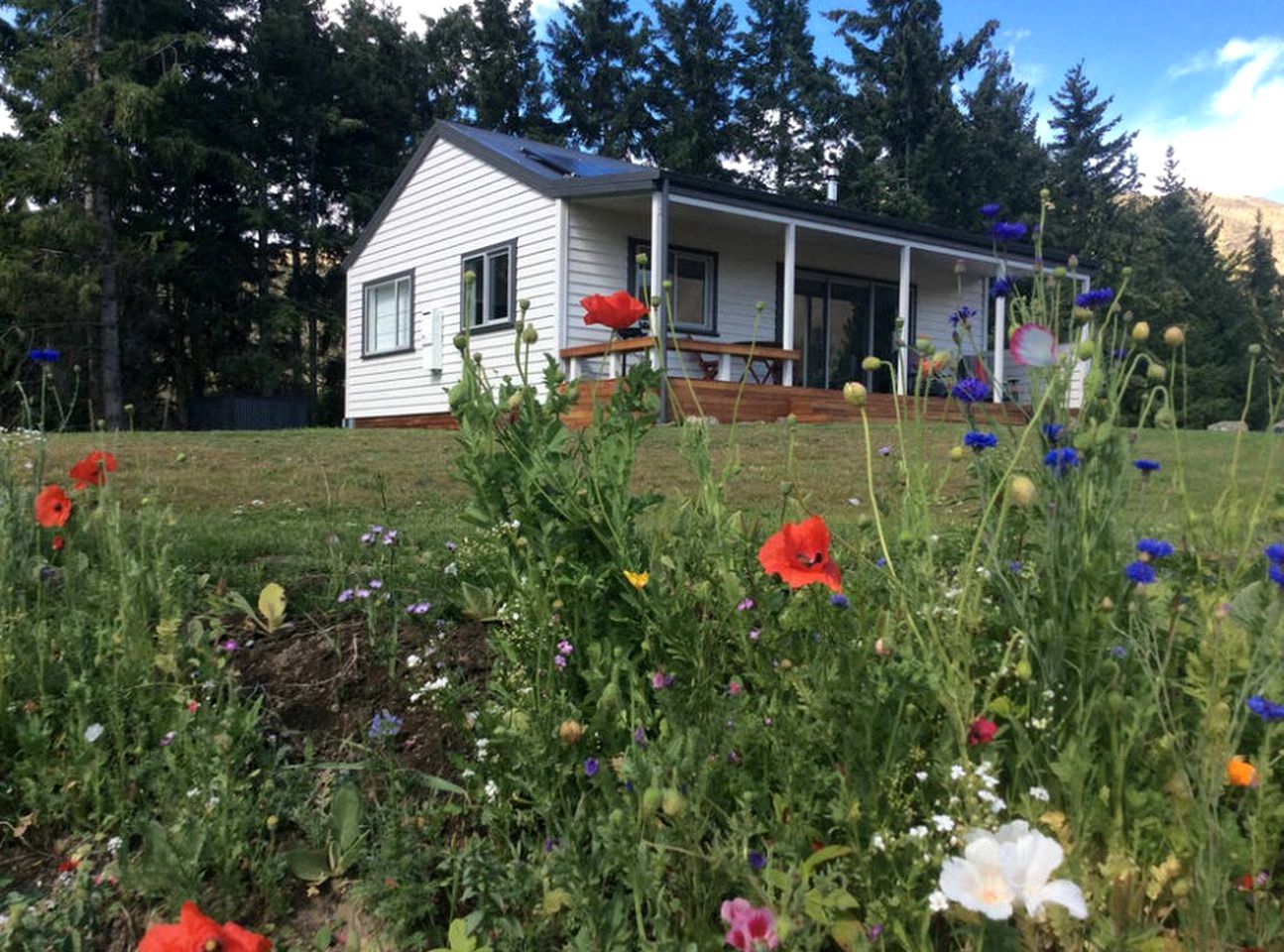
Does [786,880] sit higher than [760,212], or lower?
lower

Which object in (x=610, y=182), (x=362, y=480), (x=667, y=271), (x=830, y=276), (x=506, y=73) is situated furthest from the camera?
(x=506, y=73)

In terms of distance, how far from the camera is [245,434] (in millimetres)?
8719

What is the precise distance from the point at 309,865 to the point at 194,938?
1.50ft

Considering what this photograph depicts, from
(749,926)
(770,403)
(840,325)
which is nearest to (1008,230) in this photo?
(749,926)

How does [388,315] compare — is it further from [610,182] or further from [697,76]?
[697,76]

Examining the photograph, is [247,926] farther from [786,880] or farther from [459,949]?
[786,880]

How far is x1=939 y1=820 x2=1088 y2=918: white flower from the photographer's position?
3.02 feet

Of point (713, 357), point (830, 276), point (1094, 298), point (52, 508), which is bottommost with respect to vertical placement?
point (52, 508)

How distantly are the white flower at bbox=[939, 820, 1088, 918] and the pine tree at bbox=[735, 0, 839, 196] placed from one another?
95.8ft

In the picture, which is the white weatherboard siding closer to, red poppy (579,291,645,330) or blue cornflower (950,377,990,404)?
red poppy (579,291,645,330)

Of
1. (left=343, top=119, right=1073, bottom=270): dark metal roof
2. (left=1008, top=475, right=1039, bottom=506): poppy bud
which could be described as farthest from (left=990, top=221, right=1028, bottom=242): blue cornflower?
(left=343, top=119, right=1073, bottom=270): dark metal roof

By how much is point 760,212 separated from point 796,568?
10371mm

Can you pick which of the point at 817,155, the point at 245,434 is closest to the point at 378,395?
the point at 245,434

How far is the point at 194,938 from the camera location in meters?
1.09
